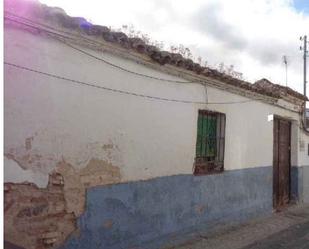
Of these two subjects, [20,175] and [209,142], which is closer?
[20,175]

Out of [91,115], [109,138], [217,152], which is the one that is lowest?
[109,138]

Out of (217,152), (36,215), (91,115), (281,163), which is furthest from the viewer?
(281,163)

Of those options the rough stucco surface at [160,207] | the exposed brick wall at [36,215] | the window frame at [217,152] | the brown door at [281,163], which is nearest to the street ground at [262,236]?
the rough stucco surface at [160,207]

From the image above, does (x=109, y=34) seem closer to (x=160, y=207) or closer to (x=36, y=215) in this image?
(x=36, y=215)

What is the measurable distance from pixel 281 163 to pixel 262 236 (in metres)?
4.47

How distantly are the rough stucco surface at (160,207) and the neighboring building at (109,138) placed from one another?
19 millimetres

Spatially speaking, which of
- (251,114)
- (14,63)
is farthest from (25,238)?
(251,114)

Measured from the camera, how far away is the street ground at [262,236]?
8.44m

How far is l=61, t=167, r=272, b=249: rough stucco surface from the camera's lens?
6523 millimetres

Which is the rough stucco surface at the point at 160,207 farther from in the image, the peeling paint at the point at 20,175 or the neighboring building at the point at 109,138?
the peeling paint at the point at 20,175

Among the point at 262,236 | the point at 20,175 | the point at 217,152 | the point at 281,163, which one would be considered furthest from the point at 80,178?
the point at 281,163

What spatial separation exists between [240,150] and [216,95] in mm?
1634

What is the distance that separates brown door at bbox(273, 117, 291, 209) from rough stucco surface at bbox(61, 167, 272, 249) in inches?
79.3

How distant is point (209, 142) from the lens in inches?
378
